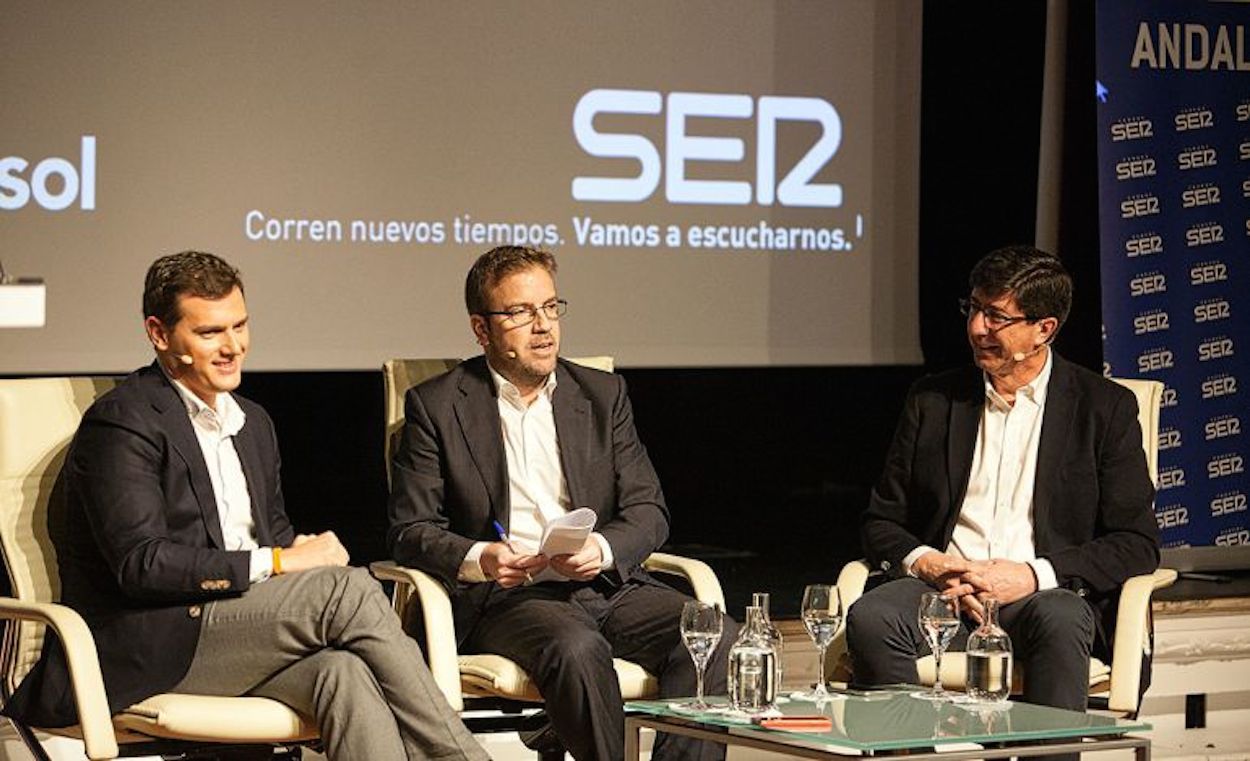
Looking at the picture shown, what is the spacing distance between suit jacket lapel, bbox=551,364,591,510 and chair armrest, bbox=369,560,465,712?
0.41 m

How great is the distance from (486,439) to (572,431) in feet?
0.64

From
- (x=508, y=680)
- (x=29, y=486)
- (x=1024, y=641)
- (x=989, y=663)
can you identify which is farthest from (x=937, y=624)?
(x=29, y=486)

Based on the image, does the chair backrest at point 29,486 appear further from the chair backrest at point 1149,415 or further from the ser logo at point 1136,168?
the ser logo at point 1136,168

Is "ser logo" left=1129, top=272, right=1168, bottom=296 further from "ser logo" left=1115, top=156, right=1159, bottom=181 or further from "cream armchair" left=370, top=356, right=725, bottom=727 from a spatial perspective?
"cream armchair" left=370, top=356, right=725, bottom=727

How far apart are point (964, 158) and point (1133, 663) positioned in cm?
342

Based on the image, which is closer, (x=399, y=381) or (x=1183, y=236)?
(x=399, y=381)

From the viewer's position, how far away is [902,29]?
696cm

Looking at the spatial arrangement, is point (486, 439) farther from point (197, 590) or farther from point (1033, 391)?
point (1033, 391)

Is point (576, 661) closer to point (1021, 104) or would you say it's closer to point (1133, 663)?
point (1133, 663)

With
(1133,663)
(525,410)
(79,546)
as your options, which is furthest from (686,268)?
(79,546)

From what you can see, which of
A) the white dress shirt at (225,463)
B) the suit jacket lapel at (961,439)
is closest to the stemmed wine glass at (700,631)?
the white dress shirt at (225,463)

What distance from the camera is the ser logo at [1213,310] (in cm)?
660

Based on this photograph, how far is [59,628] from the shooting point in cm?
357

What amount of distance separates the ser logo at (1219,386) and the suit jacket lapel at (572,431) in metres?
2.90
